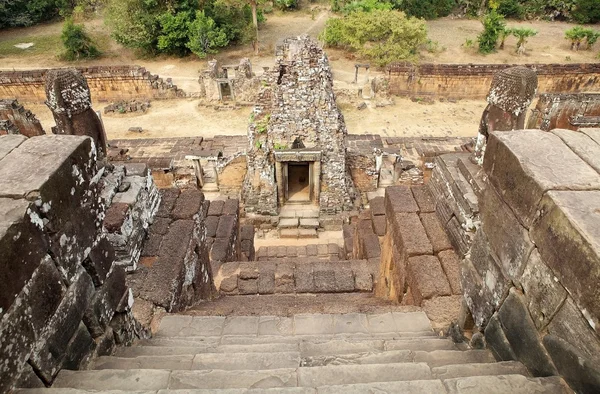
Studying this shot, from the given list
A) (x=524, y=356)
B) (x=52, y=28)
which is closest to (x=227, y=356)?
(x=524, y=356)

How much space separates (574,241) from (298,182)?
11.0 m

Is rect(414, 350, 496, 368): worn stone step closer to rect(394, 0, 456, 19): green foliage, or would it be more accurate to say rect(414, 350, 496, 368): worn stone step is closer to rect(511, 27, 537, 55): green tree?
rect(511, 27, 537, 55): green tree

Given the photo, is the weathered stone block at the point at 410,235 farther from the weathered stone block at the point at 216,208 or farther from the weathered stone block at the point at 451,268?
the weathered stone block at the point at 216,208

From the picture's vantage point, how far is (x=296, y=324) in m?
4.17

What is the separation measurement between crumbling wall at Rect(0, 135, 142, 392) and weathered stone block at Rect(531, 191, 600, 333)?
250 cm

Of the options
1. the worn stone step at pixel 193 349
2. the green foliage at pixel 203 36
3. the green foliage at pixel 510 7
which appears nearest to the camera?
the worn stone step at pixel 193 349

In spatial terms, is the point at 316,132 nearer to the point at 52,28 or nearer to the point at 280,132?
the point at 280,132

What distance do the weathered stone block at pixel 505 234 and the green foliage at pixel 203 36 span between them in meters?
24.1

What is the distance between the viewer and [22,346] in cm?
198

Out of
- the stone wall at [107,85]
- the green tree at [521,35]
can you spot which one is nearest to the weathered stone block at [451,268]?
the stone wall at [107,85]

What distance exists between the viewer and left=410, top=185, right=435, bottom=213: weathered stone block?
5155 mm

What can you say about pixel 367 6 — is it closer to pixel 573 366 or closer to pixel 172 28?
pixel 172 28

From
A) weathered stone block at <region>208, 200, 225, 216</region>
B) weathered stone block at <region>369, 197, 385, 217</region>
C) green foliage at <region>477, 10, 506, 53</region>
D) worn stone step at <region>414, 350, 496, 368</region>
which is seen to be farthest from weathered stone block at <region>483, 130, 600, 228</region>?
green foliage at <region>477, 10, 506, 53</region>

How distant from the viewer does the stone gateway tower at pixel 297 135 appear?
986cm
